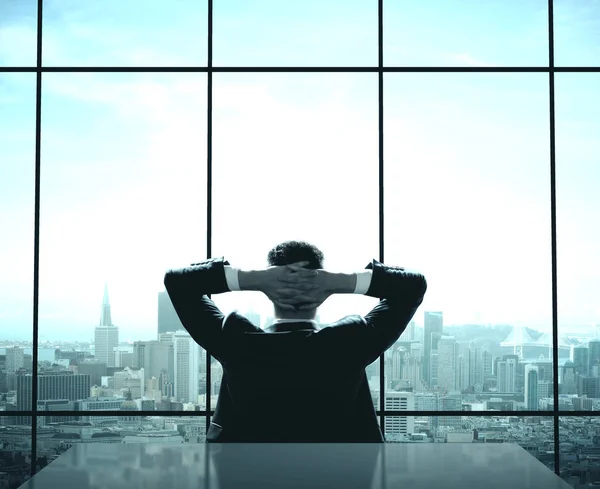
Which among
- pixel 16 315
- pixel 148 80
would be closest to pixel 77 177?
pixel 148 80

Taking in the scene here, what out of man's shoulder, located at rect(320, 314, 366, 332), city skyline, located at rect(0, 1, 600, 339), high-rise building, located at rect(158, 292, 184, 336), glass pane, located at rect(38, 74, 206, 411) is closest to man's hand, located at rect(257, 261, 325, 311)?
man's shoulder, located at rect(320, 314, 366, 332)

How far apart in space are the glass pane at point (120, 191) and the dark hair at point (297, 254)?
5827mm

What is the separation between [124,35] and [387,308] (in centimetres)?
2034

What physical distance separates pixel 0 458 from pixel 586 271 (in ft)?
35.1

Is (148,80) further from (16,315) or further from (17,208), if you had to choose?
(16,315)

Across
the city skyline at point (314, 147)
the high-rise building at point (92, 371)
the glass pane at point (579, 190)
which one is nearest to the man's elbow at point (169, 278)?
the high-rise building at point (92, 371)

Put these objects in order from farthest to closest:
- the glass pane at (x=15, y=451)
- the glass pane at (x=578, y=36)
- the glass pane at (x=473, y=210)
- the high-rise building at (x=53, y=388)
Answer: the glass pane at (x=578, y=36), the glass pane at (x=473, y=210), the high-rise building at (x=53, y=388), the glass pane at (x=15, y=451)

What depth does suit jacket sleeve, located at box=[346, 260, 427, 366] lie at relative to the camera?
2.16 meters

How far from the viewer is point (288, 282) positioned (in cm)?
227

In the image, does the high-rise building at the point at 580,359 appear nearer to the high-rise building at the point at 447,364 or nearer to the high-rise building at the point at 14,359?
the high-rise building at the point at 447,364

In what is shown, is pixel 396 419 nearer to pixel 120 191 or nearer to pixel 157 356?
pixel 157 356

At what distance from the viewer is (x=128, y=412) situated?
10.3ft

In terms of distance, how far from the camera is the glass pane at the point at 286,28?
46.9ft

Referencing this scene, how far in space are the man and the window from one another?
3.42 meters
